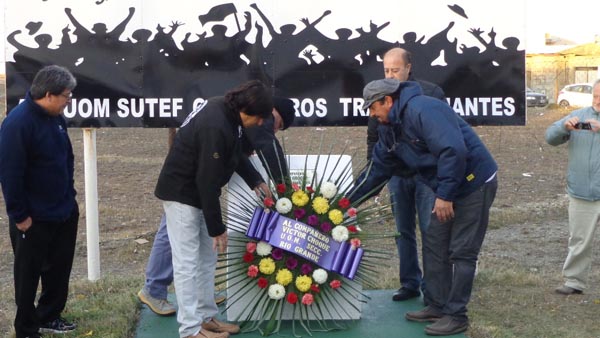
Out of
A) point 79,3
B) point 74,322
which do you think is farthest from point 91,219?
point 79,3

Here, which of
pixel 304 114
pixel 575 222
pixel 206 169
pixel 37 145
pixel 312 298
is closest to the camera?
pixel 206 169

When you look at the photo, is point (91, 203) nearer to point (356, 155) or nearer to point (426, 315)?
point (426, 315)

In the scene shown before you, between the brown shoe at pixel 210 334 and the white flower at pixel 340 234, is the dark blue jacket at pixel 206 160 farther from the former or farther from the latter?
the white flower at pixel 340 234

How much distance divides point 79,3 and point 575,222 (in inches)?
162

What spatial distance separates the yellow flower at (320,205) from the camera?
17.7ft

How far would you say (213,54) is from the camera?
677 centimetres

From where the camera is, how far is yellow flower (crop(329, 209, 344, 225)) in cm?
538

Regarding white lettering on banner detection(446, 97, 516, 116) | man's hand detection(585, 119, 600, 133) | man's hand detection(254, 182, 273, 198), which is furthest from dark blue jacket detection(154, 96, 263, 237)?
man's hand detection(585, 119, 600, 133)

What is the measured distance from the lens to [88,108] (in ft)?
22.1

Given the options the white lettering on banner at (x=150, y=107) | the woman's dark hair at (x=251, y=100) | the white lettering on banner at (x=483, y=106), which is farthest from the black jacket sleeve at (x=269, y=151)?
the white lettering on banner at (x=483, y=106)

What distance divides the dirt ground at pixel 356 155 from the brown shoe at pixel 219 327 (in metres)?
1.39

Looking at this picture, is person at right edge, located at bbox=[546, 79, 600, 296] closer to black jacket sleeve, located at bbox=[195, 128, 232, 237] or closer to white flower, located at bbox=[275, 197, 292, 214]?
white flower, located at bbox=[275, 197, 292, 214]

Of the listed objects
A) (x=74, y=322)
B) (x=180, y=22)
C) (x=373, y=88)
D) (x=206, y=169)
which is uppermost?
(x=180, y=22)

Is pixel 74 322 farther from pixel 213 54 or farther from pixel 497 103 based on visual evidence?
pixel 497 103
